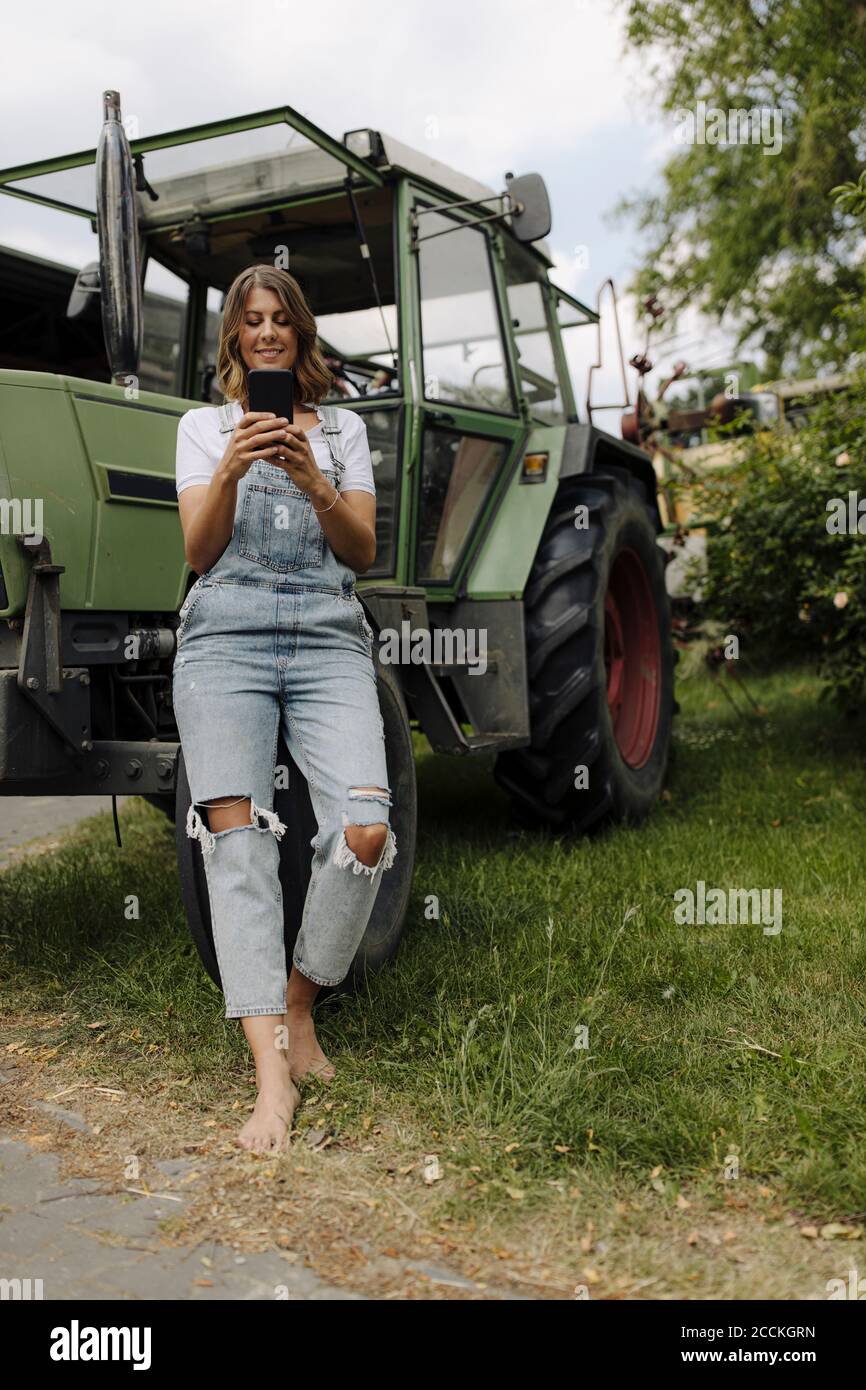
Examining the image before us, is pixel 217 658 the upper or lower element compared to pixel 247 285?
lower

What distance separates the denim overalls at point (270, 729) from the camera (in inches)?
104

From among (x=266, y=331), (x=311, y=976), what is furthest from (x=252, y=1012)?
(x=266, y=331)

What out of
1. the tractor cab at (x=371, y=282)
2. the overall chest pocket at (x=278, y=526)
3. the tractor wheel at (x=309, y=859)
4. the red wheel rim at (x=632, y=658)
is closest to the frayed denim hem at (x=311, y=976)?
the tractor wheel at (x=309, y=859)

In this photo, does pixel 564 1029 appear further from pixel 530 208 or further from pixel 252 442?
pixel 530 208

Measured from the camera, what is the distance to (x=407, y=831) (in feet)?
11.2

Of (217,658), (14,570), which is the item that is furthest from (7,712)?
(217,658)

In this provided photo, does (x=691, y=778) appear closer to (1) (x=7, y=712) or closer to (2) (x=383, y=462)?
(2) (x=383, y=462)

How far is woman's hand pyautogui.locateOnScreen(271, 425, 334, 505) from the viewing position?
255cm

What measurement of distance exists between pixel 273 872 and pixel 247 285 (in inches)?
50.3

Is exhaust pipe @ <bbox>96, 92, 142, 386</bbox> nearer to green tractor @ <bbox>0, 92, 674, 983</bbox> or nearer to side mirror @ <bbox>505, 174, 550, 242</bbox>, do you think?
green tractor @ <bbox>0, 92, 674, 983</bbox>

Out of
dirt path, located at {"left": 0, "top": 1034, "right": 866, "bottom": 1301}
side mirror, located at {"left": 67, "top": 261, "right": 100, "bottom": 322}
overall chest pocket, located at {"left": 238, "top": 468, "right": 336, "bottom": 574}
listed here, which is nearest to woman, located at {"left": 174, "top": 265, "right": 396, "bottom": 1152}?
overall chest pocket, located at {"left": 238, "top": 468, "right": 336, "bottom": 574}

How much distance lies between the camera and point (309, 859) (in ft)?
10.5
